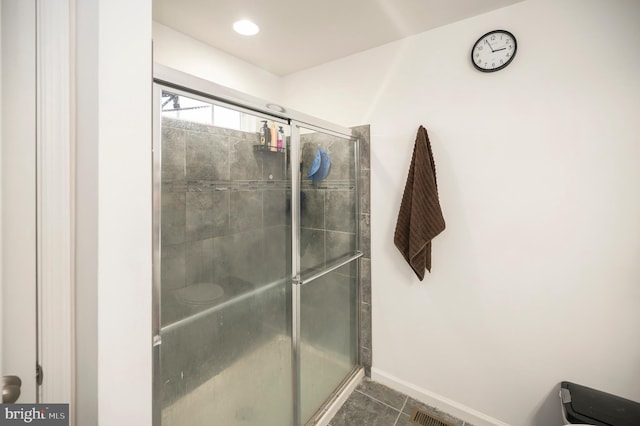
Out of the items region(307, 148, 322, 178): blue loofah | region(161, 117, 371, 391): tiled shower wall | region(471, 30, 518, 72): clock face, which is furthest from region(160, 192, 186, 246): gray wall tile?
region(471, 30, 518, 72): clock face

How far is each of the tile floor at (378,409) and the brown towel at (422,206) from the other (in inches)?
32.4

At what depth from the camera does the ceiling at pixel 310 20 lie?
1409mm

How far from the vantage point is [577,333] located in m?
1.34

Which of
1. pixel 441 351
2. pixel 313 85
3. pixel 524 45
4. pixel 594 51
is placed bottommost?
pixel 441 351

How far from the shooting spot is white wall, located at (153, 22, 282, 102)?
62.9 inches

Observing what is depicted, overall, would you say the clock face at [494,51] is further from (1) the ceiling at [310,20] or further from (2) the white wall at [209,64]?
(2) the white wall at [209,64]

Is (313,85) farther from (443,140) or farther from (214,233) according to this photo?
(214,233)

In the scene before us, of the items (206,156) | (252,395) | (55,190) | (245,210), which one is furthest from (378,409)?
(55,190)

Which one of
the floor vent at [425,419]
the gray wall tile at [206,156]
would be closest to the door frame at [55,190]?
the gray wall tile at [206,156]

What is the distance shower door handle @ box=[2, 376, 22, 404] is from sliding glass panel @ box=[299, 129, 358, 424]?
1.04m

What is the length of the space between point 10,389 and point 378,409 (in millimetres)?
1757

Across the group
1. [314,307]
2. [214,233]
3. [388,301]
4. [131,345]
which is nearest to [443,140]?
[388,301]

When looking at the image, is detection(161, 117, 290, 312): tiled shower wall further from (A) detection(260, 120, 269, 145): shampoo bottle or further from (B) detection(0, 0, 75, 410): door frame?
(B) detection(0, 0, 75, 410): door frame

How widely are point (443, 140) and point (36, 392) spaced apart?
1.88m
